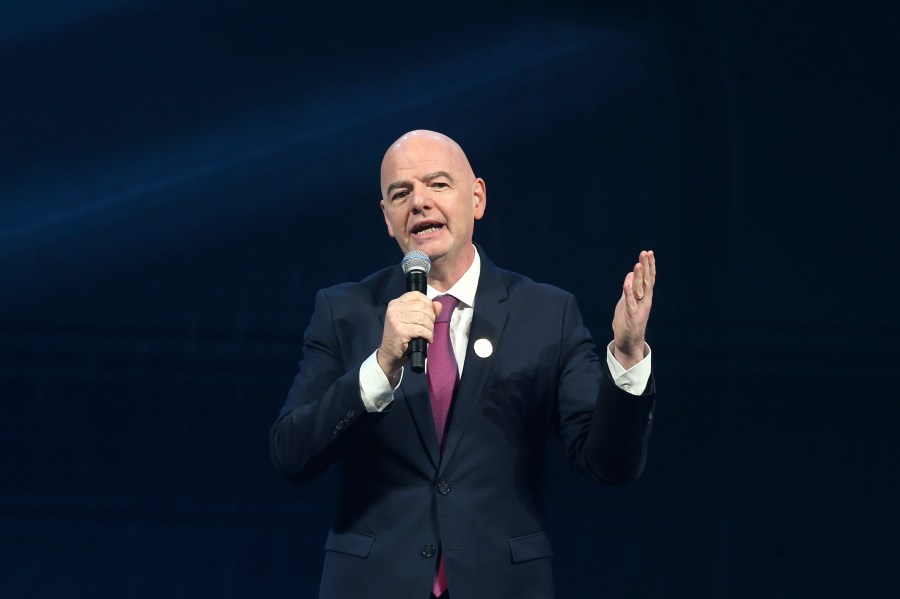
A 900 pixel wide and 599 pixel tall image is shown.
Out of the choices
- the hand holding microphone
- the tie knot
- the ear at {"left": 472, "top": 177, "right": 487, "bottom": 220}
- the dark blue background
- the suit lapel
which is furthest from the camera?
the dark blue background

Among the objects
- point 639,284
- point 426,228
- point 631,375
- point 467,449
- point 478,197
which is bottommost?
point 467,449

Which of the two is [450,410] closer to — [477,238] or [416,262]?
[416,262]

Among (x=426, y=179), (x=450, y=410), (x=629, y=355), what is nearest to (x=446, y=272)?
(x=426, y=179)

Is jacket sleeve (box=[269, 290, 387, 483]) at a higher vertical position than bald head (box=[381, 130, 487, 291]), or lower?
lower

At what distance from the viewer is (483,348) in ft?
5.61

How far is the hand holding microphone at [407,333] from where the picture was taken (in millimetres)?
1493

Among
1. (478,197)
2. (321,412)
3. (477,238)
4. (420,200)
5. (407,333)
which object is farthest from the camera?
(477,238)

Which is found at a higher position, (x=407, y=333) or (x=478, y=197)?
(x=478, y=197)

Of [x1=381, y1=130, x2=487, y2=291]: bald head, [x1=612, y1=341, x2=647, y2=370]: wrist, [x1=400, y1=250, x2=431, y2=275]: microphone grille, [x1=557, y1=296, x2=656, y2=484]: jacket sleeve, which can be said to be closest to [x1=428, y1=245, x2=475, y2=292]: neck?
[x1=381, y1=130, x2=487, y2=291]: bald head

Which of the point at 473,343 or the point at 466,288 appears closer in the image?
the point at 473,343

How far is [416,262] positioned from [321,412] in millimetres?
275

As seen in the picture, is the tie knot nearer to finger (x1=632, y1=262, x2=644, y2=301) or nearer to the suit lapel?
the suit lapel

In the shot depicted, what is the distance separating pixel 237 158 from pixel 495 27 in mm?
789

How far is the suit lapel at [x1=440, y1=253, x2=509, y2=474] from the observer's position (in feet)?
5.41
